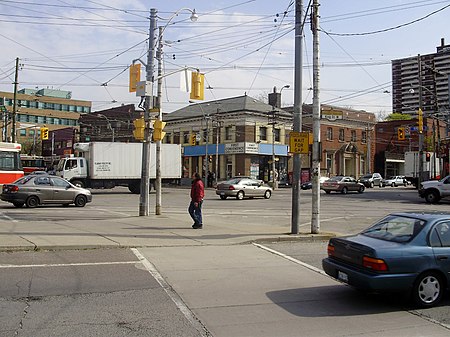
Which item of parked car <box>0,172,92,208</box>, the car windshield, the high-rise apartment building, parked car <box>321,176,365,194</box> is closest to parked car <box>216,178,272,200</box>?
parked car <box>321,176,365,194</box>

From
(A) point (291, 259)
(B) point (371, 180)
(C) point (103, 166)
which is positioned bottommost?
(A) point (291, 259)

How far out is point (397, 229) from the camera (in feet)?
25.6

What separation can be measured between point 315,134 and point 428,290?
847 cm

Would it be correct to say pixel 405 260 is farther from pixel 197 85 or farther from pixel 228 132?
pixel 228 132

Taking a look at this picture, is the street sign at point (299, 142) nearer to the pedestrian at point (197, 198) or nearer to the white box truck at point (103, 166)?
the pedestrian at point (197, 198)

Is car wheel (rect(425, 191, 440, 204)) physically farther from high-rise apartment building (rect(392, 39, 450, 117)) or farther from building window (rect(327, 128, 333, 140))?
building window (rect(327, 128, 333, 140))

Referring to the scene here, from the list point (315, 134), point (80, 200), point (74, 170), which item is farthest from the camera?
point (74, 170)

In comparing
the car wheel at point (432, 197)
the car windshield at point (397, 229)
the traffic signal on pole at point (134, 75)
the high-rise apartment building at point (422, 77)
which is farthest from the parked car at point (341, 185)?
the car windshield at point (397, 229)

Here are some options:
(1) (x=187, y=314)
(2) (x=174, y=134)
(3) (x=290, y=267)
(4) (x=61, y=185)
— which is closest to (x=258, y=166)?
(2) (x=174, y=134)

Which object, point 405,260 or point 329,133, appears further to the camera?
point 329,133

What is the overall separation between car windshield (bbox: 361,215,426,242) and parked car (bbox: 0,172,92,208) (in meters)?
18.6

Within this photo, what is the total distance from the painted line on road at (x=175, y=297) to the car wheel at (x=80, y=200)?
14412 mm

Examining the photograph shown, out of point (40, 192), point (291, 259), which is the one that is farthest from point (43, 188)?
point (291, 259)

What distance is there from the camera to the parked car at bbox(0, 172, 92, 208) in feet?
74.2
